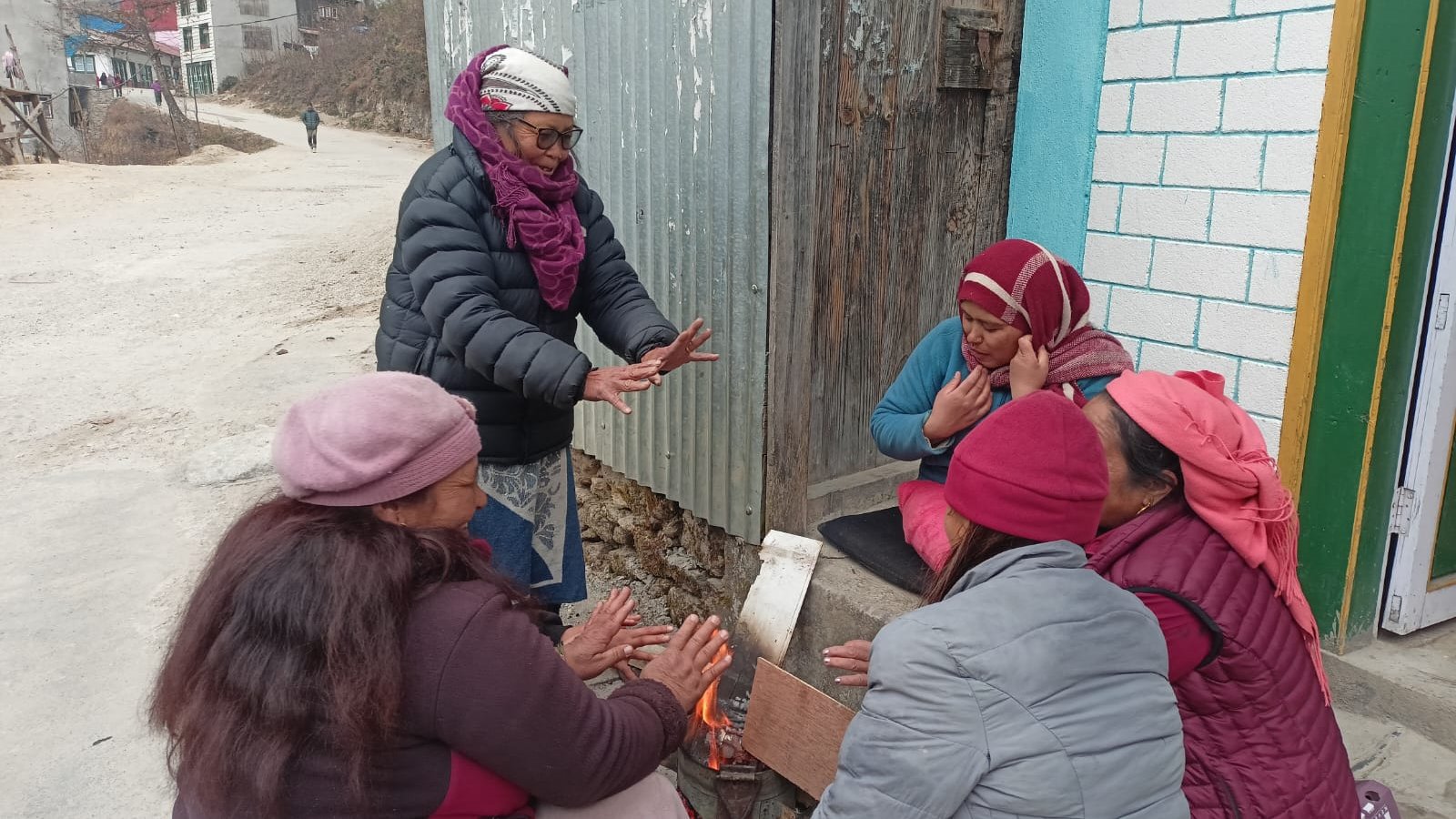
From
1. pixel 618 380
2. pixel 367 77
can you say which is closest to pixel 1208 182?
pixel 618 380

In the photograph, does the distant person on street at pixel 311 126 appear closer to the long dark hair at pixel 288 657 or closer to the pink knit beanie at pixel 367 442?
the pink knit beanie at pixel 367 442

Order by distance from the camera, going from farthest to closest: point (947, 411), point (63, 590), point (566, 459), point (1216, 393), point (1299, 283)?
point (63, 590)
point (566, 459)
point (1299, 283)
point (947, 411)
point (1216, 393)

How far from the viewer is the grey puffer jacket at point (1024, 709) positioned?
1456mm

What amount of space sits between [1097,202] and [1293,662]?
87.2 inches

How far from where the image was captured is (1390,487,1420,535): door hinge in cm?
312

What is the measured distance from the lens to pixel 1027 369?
267 centimetres

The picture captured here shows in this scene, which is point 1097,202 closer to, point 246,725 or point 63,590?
point 246,725

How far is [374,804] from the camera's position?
1.66 meters

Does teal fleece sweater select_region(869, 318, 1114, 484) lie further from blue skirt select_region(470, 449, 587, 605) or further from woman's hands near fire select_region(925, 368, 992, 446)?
blue skirt select_region(470, 449, 587, 605)

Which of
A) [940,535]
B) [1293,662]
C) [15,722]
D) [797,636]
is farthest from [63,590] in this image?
[1293,662]

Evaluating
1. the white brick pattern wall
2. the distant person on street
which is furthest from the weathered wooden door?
the distant person on street

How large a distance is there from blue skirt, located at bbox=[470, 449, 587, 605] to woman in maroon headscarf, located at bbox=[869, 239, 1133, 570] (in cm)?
105

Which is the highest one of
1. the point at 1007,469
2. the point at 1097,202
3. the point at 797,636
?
the point at 1097,202

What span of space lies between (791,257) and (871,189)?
1.43ft
